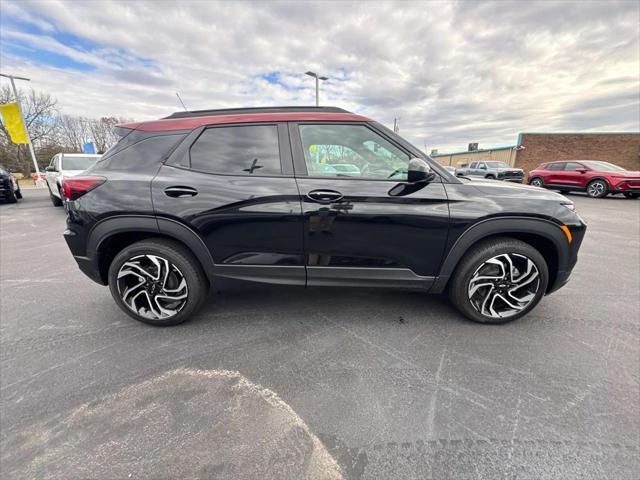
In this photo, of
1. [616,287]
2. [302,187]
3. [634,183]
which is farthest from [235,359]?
[634,183]

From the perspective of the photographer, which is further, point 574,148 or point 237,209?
point 574,148

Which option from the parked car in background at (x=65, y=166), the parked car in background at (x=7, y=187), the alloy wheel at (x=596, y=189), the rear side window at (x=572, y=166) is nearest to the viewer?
the parked car in background at (x=65, y=166)

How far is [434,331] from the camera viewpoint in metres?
2.50

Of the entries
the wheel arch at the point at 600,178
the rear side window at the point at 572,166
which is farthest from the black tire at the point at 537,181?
the wheel arch at the point at 600,178

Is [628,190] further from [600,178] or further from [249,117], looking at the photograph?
[249,117]

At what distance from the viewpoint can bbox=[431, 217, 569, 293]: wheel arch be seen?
2350 millimetres

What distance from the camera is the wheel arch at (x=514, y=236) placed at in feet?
7.71

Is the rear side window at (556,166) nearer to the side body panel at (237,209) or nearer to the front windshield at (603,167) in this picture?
the front windshield at (603,167)

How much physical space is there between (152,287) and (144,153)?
1.16 meters

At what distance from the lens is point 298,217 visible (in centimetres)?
227

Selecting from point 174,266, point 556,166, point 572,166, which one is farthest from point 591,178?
point 174,266

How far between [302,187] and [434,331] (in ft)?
5.61

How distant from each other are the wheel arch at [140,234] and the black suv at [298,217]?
10mm

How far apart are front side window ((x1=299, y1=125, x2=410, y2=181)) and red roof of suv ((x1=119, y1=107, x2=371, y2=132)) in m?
0.09
